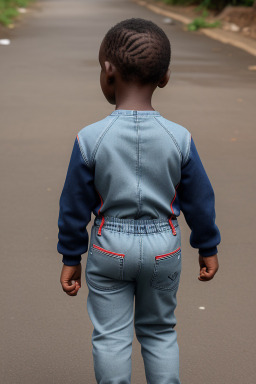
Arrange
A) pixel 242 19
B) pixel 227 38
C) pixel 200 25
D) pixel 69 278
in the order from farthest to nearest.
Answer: pixel 200 25
pixel 242 19
pixel 227 38
pixel 69 278

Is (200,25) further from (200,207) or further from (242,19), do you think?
(200,207)

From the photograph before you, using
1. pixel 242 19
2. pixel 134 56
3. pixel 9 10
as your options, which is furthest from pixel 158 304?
pixel 9 10

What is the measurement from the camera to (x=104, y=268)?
98.3 inches

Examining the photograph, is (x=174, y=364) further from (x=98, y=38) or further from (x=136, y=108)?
(x=98, y=38)

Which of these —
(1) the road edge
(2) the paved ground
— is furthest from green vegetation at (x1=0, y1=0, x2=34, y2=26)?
(2) the paved ground

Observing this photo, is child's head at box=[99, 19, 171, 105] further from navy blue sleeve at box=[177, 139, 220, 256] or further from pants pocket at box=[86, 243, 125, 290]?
pants pocket at box=[86, 243, 125, 290]

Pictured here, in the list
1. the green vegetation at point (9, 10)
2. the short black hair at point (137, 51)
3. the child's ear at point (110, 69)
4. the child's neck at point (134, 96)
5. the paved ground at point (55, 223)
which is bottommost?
the green vegetation at point (9, 10)

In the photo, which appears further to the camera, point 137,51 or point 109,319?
point 109,319

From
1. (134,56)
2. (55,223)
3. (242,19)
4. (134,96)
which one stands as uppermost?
(134,56)

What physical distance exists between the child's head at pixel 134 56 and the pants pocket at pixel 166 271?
1.71ft

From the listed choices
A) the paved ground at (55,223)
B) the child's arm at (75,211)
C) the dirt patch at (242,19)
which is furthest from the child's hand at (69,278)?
the dirt patch at (242,19)

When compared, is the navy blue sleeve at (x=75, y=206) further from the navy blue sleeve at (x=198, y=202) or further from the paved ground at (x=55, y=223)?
the paved ground at (x=55, y=223)

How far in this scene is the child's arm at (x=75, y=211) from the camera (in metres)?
2.46

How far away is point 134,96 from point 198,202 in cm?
42
